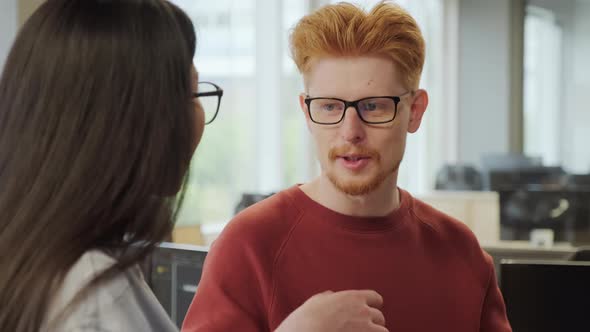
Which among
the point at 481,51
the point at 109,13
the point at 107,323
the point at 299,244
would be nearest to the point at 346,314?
the point at 299,244

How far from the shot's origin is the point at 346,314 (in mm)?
1329

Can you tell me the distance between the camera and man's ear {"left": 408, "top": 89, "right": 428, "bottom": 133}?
5.46ft

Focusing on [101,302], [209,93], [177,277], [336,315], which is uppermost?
[209,93]

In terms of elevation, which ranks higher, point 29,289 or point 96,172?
point 96,172

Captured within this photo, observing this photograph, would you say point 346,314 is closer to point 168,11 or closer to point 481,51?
point 168,11

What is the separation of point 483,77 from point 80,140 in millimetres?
12014

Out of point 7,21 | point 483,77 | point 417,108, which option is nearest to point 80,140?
point 417,108

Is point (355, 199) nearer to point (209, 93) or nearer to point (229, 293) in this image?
point (229, 293)

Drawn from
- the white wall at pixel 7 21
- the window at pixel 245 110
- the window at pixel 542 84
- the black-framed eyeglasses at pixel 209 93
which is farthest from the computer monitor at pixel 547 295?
the window at pixel 542 84

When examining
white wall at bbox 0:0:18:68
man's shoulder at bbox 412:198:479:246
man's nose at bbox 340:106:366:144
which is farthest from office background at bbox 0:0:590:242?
man's shoulder at bbox 412:198:479:246

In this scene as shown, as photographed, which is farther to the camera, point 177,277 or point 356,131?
point 177,277

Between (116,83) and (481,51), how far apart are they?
12.0 meters

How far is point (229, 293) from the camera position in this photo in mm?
1427

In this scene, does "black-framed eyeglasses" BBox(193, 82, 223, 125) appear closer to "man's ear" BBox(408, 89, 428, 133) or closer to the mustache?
the mustache
